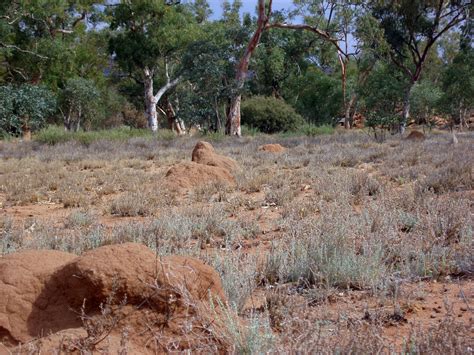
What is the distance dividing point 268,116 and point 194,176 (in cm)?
1940

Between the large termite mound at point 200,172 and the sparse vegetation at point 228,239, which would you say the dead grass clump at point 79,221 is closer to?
the sparse vegetation at point 228,239

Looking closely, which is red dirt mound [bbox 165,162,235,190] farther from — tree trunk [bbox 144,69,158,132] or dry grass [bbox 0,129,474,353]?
tree trunk [bbox 144,69,158,132]

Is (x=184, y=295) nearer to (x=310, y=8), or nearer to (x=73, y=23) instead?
(x=310, y=8)

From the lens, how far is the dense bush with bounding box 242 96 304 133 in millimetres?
27484

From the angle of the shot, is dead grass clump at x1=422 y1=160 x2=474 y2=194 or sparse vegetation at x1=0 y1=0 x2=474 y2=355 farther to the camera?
dead grass clump at x1=422 y1=160 x2=474 y2=194

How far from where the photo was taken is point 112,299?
7.93ft

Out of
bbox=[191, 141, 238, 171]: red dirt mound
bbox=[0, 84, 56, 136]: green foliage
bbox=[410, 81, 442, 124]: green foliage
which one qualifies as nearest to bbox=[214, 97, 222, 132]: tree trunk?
bbox=[0, 84, 56, 136]: green foliage

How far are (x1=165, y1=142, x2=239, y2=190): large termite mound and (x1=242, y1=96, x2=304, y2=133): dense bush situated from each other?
692 inches

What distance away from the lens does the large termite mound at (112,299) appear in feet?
7.76

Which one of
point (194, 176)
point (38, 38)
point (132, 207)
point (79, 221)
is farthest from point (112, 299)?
point (38, 38)

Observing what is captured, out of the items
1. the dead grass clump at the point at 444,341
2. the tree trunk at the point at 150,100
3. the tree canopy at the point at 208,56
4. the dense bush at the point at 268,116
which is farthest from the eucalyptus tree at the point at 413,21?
the dead grass clump at the point at 444,341

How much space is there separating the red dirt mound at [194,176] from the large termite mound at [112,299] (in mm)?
5459

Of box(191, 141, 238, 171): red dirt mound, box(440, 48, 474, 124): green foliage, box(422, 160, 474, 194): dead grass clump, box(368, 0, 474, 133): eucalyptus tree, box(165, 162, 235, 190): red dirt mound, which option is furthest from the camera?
box(440, 48, 474, 124): green foliage

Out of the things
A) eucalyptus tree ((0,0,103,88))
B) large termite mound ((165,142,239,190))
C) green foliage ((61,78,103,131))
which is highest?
eucalyptus tree ((0,0,103,88))
